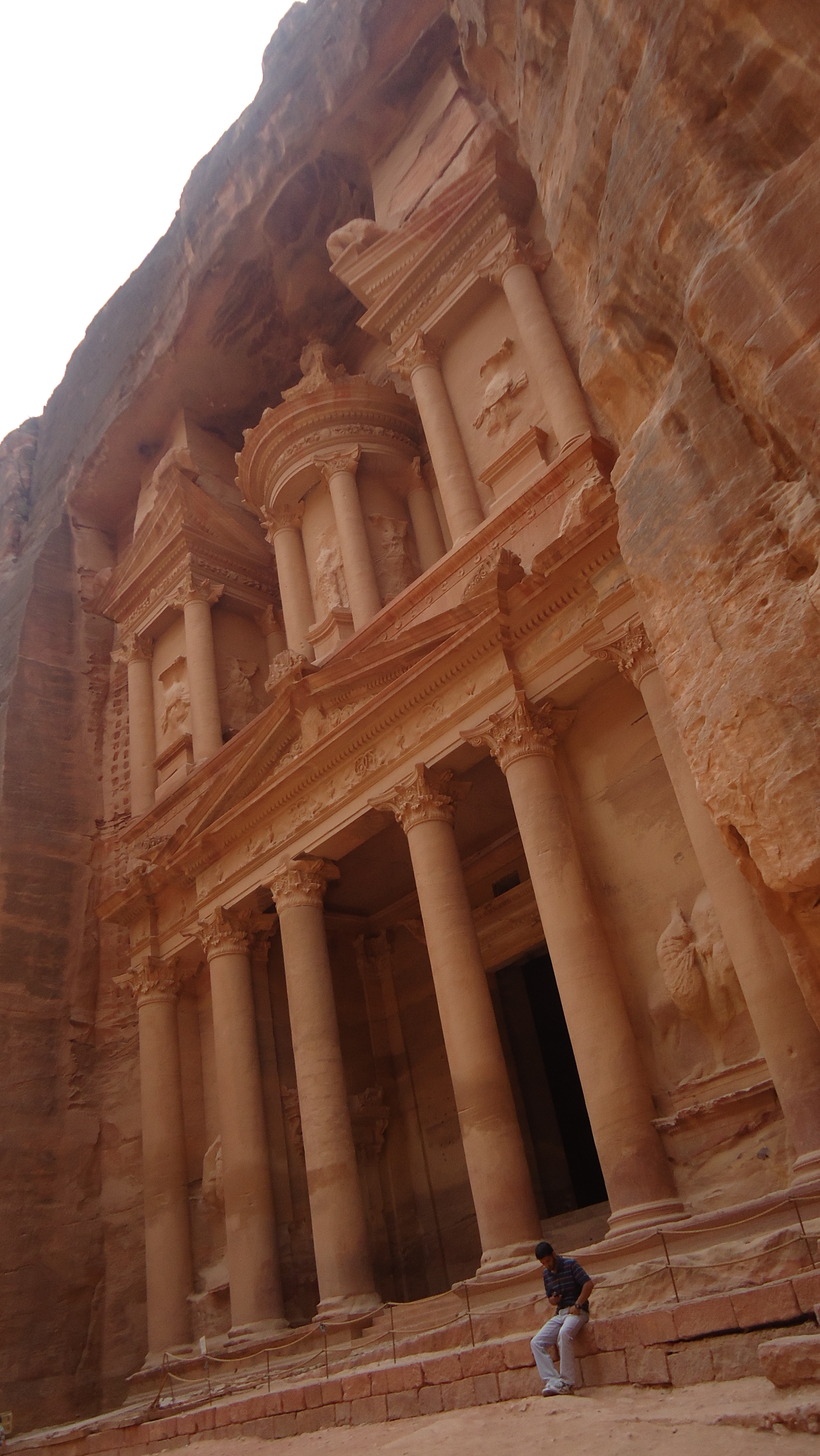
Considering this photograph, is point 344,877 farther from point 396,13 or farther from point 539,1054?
point 396,13

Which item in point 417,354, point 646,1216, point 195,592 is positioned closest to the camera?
point 646,1216

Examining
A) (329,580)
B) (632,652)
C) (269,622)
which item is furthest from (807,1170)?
(269,622)

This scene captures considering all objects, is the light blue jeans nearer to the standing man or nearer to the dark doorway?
the standing man

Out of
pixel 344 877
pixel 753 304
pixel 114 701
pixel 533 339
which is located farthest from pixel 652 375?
pixel 114 701

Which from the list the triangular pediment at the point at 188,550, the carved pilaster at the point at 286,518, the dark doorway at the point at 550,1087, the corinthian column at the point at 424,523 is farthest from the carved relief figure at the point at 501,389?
the dark doorway at the point at 550,1087

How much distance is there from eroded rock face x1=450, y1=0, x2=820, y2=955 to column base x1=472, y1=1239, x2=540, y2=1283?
5039 millimetres

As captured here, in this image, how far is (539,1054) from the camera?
612 inches

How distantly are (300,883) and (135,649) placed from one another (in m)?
9.35

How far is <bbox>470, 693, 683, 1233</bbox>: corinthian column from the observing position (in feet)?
32.1

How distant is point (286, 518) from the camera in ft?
64.1

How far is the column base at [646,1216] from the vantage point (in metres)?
9.38

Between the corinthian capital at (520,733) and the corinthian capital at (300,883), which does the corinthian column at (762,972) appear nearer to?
the corinthian capital at (520,733)

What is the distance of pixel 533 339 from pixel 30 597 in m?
13.4

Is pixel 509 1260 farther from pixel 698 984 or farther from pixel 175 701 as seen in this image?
pixel 175 701
